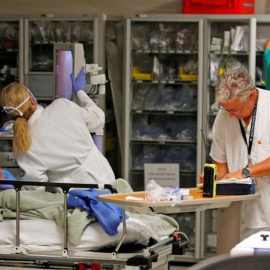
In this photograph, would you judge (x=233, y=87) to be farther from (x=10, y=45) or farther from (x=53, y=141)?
(x=10, y=45)

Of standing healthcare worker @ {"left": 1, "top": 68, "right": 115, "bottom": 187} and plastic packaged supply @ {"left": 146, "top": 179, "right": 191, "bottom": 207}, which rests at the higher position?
standing healthcare worker @ {"left": 1, "top": 68, "right": 115, "bottom": 187}

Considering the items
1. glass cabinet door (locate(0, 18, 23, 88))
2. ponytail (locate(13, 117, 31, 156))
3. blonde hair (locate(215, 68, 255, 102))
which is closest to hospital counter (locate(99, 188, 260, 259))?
blonde hair (locate(215, 68, 255, 102))

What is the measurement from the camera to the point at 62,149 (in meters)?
5.44

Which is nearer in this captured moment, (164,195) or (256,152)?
(164,195)

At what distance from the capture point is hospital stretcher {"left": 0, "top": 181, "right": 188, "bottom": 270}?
4797 millimetres

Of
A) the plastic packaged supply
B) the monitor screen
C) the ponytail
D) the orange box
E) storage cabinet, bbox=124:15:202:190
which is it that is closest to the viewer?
the plastic packaged supply

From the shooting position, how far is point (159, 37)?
8.75 m

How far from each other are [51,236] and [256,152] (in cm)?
143

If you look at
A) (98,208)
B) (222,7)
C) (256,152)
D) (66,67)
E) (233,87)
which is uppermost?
(222,7)

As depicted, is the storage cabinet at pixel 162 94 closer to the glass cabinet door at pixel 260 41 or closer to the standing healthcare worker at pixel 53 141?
the glass cabinet door at pixel 260 41

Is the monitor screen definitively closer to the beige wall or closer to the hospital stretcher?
the hospital stretcher

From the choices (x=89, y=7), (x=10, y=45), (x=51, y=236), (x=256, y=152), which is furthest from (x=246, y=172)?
(x=89, y=7)

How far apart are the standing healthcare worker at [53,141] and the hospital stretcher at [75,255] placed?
50 cm

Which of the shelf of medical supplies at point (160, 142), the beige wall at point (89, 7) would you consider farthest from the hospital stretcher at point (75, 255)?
the beige wall at point (89, 7)
